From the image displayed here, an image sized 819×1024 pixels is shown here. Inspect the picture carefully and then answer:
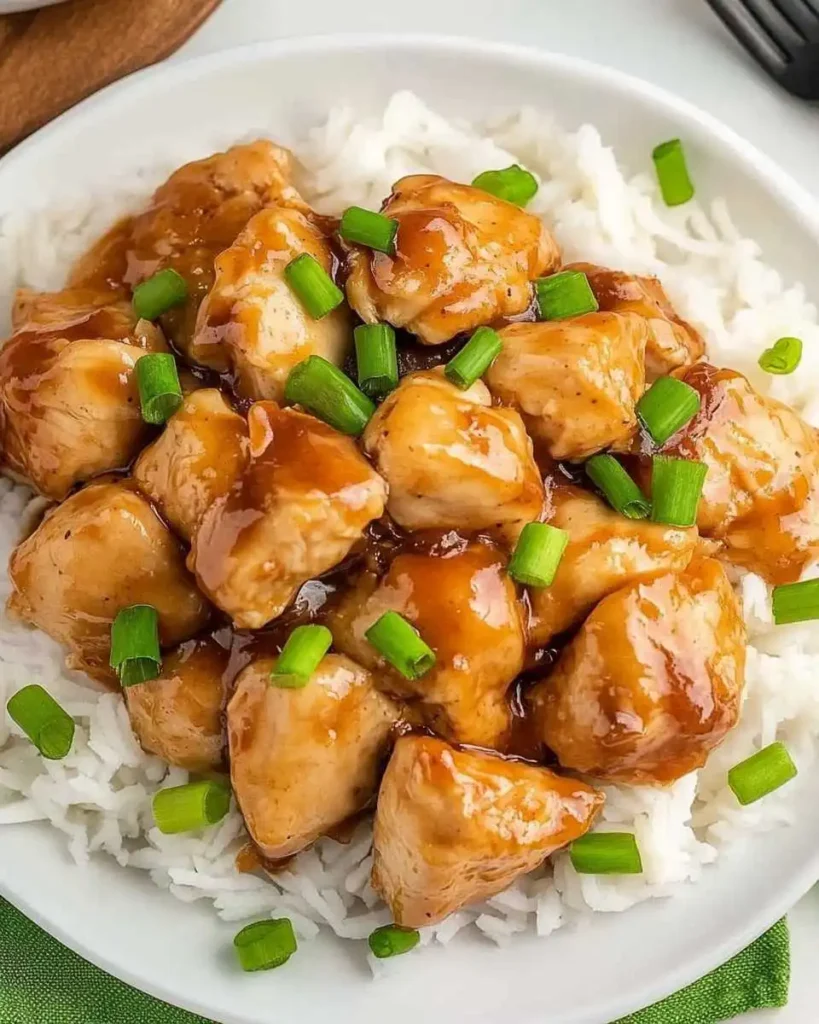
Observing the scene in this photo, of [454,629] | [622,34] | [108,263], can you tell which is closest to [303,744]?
[454,629]

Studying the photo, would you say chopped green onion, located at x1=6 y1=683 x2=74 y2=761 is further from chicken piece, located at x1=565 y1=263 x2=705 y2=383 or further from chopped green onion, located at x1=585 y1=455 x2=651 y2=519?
chicken piece, located at x1=565 y1=263 x2=705 y2=383

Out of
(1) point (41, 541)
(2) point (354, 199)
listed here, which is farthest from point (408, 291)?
(1) point (41, 541)

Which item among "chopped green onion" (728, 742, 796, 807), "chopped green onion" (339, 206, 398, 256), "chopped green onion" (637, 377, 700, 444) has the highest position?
"chopped green onion" (339, 206, 398, 256)

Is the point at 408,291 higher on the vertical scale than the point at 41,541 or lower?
higher

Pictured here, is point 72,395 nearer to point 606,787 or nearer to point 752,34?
point 606,787

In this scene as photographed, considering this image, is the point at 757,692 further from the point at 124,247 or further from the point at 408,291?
the point at 124,247

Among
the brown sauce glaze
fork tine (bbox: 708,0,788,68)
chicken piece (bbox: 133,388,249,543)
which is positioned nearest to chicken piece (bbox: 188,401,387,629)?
chicken piece (bbox: 133,388,249,543)
